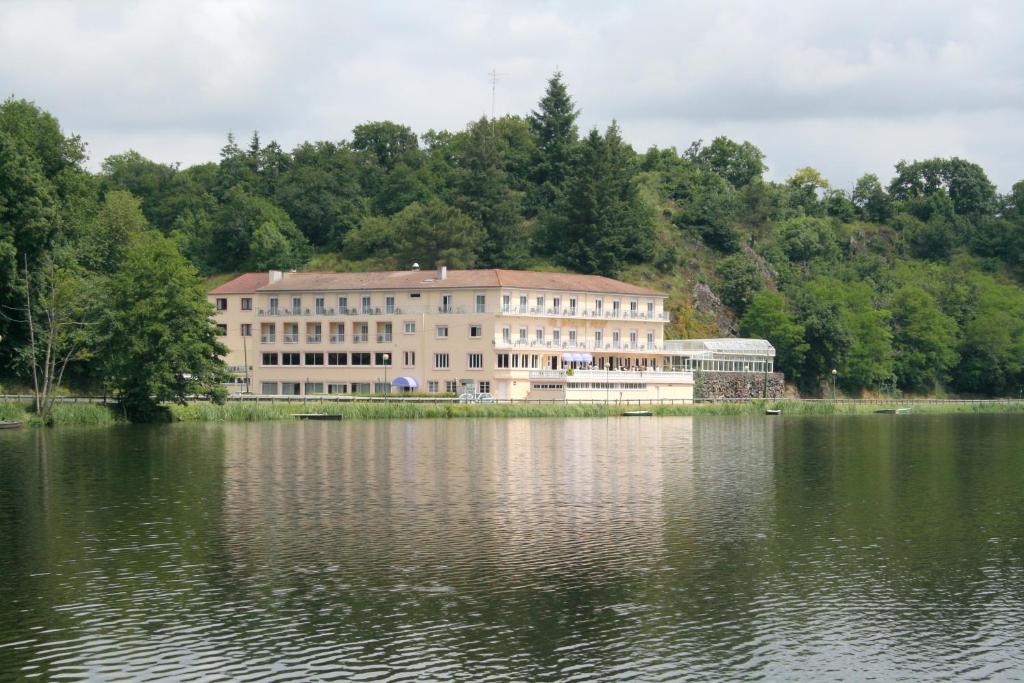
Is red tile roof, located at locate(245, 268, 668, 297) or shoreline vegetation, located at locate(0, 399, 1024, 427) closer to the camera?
shoreline vegetation, located at locate(0, 399, 1024, 427)

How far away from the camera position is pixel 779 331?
126 metres

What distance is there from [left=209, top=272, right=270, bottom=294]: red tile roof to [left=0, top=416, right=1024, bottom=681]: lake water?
197 ft

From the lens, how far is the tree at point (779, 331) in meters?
126

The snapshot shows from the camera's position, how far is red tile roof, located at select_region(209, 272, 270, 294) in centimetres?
11731

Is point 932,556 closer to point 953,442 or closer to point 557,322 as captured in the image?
point 953,442

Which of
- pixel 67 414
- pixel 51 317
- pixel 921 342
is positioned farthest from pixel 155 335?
pixel 921 342

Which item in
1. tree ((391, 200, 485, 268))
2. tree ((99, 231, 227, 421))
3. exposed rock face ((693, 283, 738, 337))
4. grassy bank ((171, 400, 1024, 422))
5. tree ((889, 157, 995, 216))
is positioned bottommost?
grassy bank ((171, 400, 1024, 422))

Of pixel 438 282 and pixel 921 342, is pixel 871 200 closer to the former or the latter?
pixel 921 342

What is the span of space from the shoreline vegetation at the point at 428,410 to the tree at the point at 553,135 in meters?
53.8

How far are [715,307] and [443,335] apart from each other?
4394cm

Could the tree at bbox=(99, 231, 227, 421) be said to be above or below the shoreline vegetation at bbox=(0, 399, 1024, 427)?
above

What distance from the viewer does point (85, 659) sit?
2203cm

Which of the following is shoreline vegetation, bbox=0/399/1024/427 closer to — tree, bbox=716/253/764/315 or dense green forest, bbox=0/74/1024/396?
dense green forest, bbox=0/74/1024/396

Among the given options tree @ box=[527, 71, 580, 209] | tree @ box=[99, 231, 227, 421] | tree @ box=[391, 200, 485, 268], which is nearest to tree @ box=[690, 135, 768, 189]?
tree @ box=[527, 71, 580, 209]
